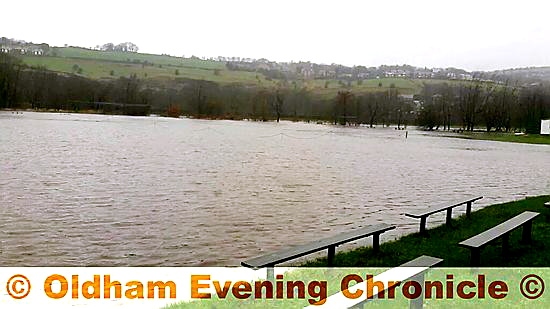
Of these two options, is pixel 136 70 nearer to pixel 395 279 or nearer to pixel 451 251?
pixel 451 251

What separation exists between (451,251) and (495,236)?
126cm

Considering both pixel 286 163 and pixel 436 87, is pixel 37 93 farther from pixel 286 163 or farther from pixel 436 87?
pixel 436 87

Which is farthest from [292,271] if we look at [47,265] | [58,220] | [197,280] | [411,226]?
[58,220]

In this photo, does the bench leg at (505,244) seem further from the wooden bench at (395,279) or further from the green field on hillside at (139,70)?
the green field on hillside at (139,70)

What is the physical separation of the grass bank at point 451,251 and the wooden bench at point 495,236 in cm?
20

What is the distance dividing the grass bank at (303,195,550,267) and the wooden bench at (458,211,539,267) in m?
0.20

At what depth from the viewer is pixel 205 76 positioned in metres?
182

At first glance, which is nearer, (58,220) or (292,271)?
(292,271)

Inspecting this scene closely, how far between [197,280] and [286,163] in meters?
18.6

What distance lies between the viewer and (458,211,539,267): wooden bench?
679 cm

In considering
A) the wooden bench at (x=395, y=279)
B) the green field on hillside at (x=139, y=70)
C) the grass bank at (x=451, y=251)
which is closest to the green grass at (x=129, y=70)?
the green field on hillside at (x=139, y=70)

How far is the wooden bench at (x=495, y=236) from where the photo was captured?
6.79m

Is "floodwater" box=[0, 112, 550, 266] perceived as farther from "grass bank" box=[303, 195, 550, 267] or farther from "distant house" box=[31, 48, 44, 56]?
"distant house" box=[31, 48, 44, 56]

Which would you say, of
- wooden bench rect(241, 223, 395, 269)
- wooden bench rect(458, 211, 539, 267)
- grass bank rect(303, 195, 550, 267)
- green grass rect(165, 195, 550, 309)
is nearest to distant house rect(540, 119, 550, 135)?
grass bank rect(303, 195, 550, 267)
